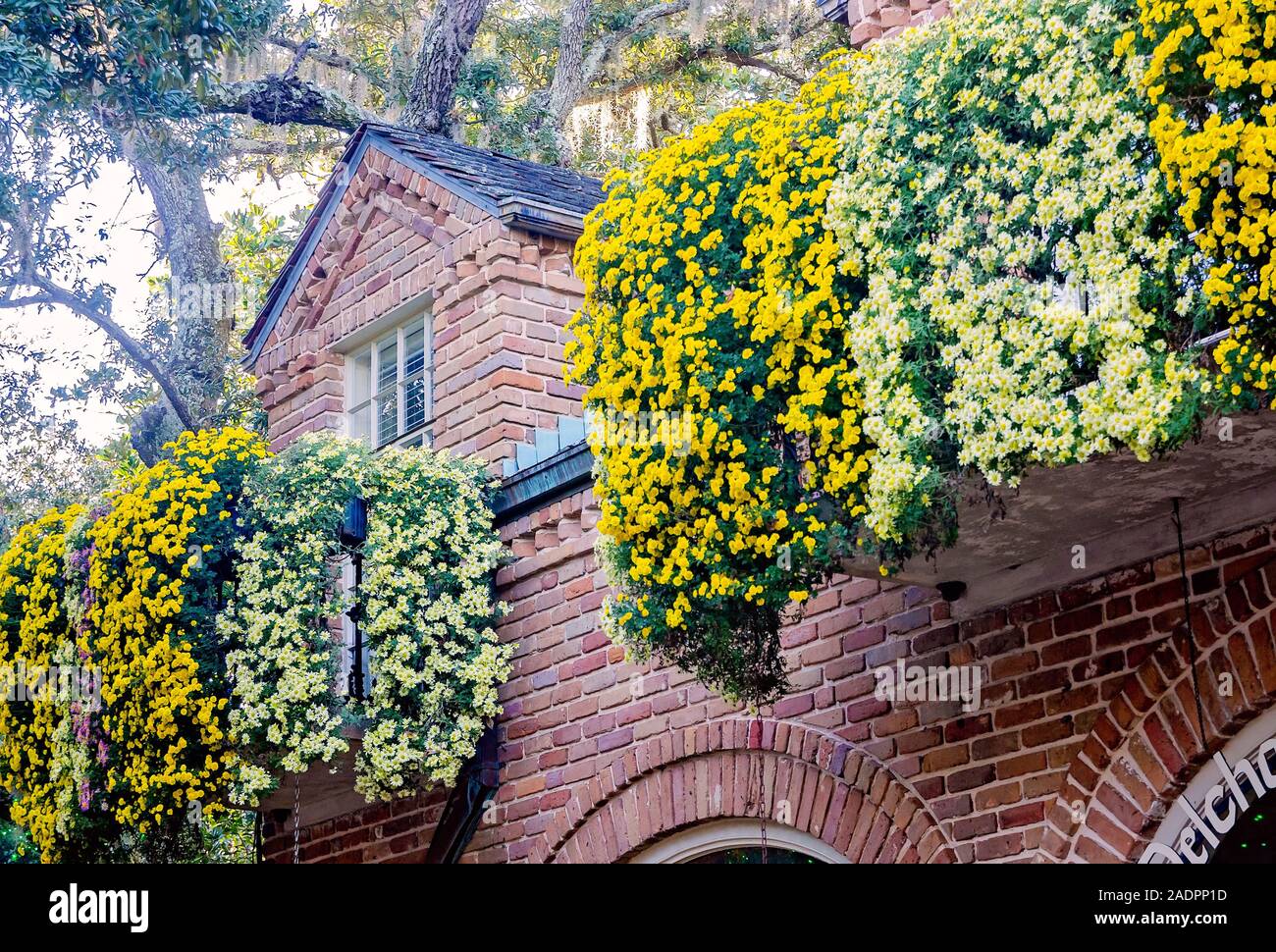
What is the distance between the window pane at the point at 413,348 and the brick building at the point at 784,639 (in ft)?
0.10

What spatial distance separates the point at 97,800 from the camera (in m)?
11.3

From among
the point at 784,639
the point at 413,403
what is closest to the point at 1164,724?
the point at 784,639

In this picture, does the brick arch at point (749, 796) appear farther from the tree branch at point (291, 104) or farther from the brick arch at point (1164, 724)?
the tree branch at point (291, 104)

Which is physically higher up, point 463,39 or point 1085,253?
point 463,39

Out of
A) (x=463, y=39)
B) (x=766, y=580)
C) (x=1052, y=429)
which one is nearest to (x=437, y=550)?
(x=766, y=580)

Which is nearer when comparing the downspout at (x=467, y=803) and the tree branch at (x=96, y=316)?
the downspout at (x=467, y=803)

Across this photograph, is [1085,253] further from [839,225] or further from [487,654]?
[487,654]

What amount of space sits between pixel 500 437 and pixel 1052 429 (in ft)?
20.2

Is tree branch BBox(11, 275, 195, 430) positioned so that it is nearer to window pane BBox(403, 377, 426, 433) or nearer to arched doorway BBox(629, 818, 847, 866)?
window pane BBox(403, 377, 426, 433)

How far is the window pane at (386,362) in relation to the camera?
1388cm

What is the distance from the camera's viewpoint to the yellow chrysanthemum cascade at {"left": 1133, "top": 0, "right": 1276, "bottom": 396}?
5.89 meters

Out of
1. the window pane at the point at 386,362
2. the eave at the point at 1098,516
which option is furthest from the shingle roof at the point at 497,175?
the eave at the point at 1098,516

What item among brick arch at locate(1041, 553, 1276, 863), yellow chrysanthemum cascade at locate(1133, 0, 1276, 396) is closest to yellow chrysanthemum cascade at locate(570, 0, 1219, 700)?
yellow chrysanthemum cascade at locate(1133, 0, 1276, 396)

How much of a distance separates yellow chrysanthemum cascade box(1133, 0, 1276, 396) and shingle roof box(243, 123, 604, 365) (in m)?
6.87
